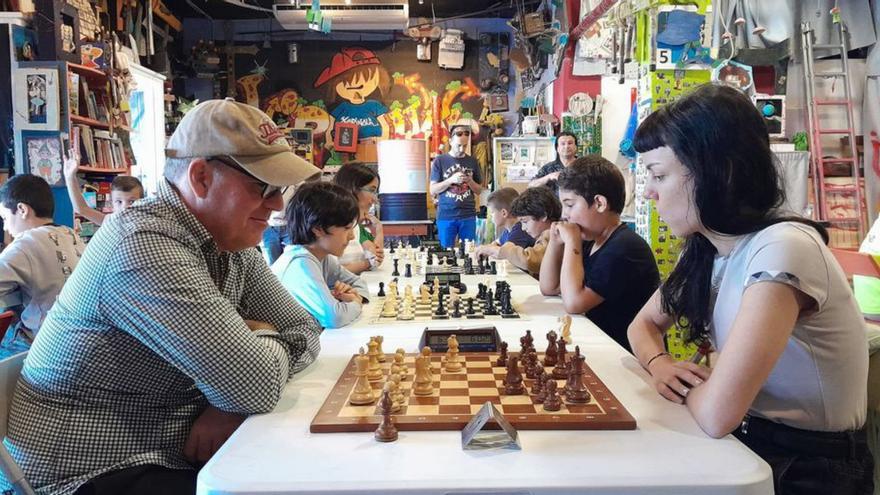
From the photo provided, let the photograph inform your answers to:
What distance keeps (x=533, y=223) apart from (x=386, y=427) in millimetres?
2953

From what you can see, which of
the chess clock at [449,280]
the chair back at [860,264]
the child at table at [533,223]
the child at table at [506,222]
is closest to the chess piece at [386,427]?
the chess clock at [449,280]

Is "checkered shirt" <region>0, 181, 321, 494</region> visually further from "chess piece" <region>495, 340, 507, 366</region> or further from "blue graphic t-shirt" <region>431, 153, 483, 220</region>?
"blue graphic t-shirt" <region>431, 153, 483, 220</region>

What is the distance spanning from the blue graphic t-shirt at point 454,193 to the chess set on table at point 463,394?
5143mm

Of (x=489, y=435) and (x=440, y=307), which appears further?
(x=440, y=307)

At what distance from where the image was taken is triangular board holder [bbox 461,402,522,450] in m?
1.22

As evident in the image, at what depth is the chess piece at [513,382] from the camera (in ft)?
5.05

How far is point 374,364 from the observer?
1734 millimetres

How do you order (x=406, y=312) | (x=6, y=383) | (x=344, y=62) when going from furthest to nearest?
(x=344, y=62)
(x=406, y=312)
(x=6, y=383)

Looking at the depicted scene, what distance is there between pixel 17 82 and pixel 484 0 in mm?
6326

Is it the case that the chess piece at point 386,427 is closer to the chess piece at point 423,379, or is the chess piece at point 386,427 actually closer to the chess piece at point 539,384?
the chess piece at point 423,379

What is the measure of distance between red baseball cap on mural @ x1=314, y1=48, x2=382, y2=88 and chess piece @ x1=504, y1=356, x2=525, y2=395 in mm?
9052

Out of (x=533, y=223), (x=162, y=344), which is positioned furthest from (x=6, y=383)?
(x=533, y=223)

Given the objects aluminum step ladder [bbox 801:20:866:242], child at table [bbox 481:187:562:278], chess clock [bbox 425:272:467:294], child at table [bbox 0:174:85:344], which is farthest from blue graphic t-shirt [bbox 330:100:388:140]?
chess clock [bbox 425:272:467:294]

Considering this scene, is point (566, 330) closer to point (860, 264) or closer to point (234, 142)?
point (234, 142)
